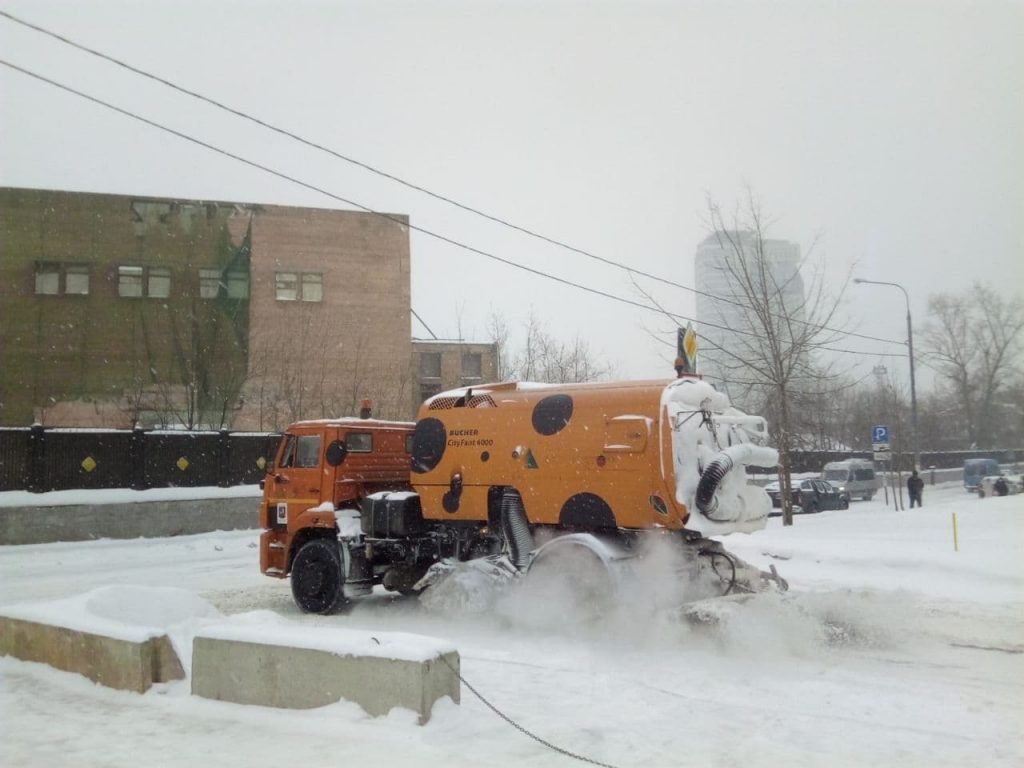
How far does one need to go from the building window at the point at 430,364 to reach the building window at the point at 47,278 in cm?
2068

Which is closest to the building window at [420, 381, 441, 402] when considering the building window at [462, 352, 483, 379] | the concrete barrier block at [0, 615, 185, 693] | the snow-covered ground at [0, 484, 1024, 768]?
the building window at [462, 352, 483, 379]

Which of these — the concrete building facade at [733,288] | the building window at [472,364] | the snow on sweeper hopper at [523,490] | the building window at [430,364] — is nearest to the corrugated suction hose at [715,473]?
the snow on sweeper hopper at [523,490]

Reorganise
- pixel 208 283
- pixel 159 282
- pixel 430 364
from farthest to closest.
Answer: pixel 430 364, pixel 208 283, pixel 159 282

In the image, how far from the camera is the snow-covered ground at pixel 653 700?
5.19 meters

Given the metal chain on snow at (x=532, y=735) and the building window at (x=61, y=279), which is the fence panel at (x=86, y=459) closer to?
the metal chain on snow at (x=532, y=735)

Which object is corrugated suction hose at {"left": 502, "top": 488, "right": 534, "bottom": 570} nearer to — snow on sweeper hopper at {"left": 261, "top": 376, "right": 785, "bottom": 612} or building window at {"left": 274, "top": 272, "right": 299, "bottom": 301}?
snow on sweeper hopper at {"left": 261, "top": 376, "right": 785, "bottom": 612}

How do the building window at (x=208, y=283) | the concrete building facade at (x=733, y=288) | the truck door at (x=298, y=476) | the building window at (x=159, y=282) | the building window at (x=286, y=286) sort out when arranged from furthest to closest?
1. the building window at (x=286, y=286)
2. the building window at (x=208, y=283)
3. the building window at (x=159, y=282)
4. the concrete building facade at (x=733, y=288)
5. the truck door at (x=298, y=476)

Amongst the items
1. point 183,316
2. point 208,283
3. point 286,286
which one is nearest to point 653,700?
point 183,316

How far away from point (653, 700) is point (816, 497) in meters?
30.4

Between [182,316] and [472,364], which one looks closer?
[182,316]

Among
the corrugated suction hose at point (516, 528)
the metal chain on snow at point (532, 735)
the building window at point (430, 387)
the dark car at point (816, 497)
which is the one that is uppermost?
the building window at point (430, 387)

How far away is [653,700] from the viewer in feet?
21.0

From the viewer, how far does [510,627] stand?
31.1 feet

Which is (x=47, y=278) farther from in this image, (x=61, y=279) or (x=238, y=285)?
(x=238, y=285)
